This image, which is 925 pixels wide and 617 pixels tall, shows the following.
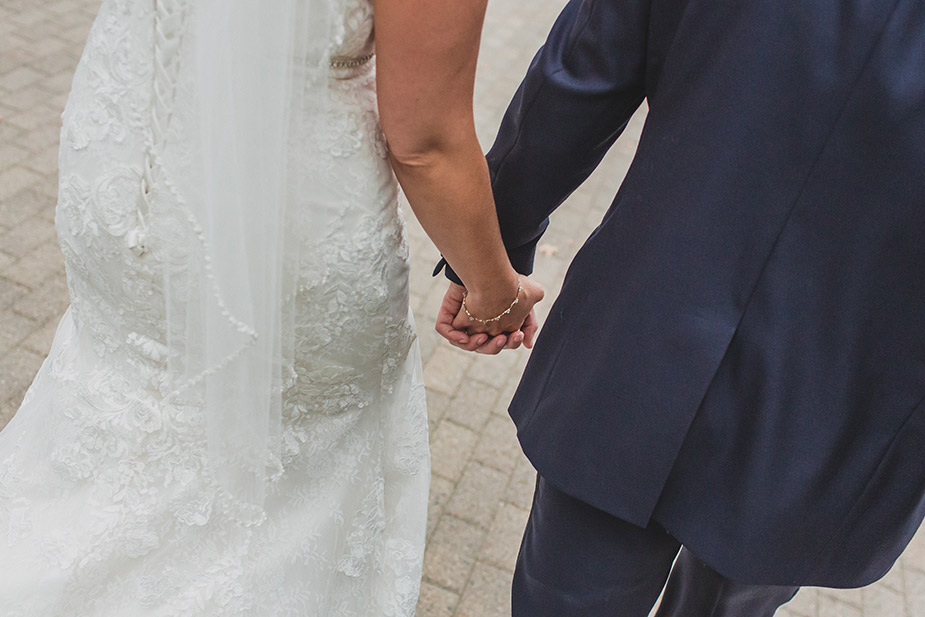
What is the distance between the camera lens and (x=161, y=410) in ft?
4.80

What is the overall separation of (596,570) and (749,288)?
0.62 m

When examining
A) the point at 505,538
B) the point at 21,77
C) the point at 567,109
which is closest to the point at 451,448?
the point at 505,538

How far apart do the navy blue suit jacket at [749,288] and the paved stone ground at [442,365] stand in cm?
113

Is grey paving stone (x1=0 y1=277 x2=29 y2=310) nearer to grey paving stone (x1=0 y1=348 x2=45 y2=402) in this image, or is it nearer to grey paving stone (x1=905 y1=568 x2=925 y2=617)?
grey paving stone (x1=0 y1=348 x2=45 y2=402)

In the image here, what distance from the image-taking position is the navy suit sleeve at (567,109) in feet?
4.36

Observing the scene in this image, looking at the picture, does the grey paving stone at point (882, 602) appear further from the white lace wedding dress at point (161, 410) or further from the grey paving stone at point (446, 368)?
the white lace wedding dress at point (161, 410)

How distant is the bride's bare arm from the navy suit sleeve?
171 mm

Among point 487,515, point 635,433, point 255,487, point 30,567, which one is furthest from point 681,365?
point 487,515

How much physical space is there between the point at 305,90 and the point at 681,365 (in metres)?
0.70

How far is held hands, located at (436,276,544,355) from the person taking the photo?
1.69 meters

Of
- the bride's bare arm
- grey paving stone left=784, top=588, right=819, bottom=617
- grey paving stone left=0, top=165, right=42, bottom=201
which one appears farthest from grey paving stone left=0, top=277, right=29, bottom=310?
grey paving stone left=784, top=588, right=819, bottom=617

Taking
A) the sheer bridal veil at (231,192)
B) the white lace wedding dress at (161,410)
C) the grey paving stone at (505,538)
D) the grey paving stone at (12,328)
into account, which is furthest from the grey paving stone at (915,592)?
Answer: the grey paving stone at (12,328)

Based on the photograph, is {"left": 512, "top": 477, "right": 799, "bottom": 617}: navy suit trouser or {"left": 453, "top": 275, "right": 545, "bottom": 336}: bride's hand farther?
{"left": 453, "top": 275, "right": 545, "bottom": 336}: bride's hand

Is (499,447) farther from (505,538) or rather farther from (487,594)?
(487,594)
